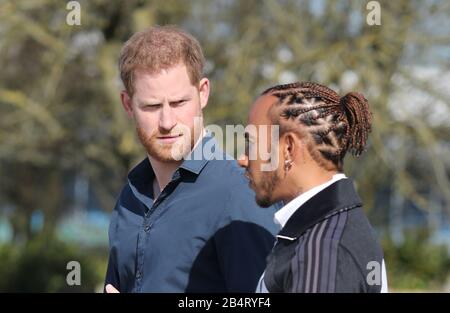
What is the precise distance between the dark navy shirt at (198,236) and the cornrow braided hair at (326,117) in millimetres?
374

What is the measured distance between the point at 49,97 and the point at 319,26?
3.71 metres

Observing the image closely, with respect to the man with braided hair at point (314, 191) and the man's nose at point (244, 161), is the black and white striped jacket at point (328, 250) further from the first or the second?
the man's nose at point (244, 161)

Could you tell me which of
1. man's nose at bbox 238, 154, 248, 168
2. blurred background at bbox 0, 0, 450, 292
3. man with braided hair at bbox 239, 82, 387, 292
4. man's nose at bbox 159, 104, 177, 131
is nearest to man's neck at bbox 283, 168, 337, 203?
man with braided hair at bbox 239, 82, 387, 292

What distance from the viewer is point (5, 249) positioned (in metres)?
12.4

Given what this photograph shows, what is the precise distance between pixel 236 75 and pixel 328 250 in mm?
8715

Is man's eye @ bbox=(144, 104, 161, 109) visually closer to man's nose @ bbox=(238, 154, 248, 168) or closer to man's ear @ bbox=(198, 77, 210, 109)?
man's ear @ bbox=(198, 77, 210, 109)

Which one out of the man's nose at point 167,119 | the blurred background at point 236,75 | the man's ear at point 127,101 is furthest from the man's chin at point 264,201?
the blurred background at point 236,75

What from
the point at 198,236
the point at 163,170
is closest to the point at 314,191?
the point at 198,236

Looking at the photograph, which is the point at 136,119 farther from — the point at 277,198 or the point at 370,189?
the point at 370,189

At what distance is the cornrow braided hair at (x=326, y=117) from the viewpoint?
6.46 feet

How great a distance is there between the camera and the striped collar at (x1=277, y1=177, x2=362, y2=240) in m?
1.90
